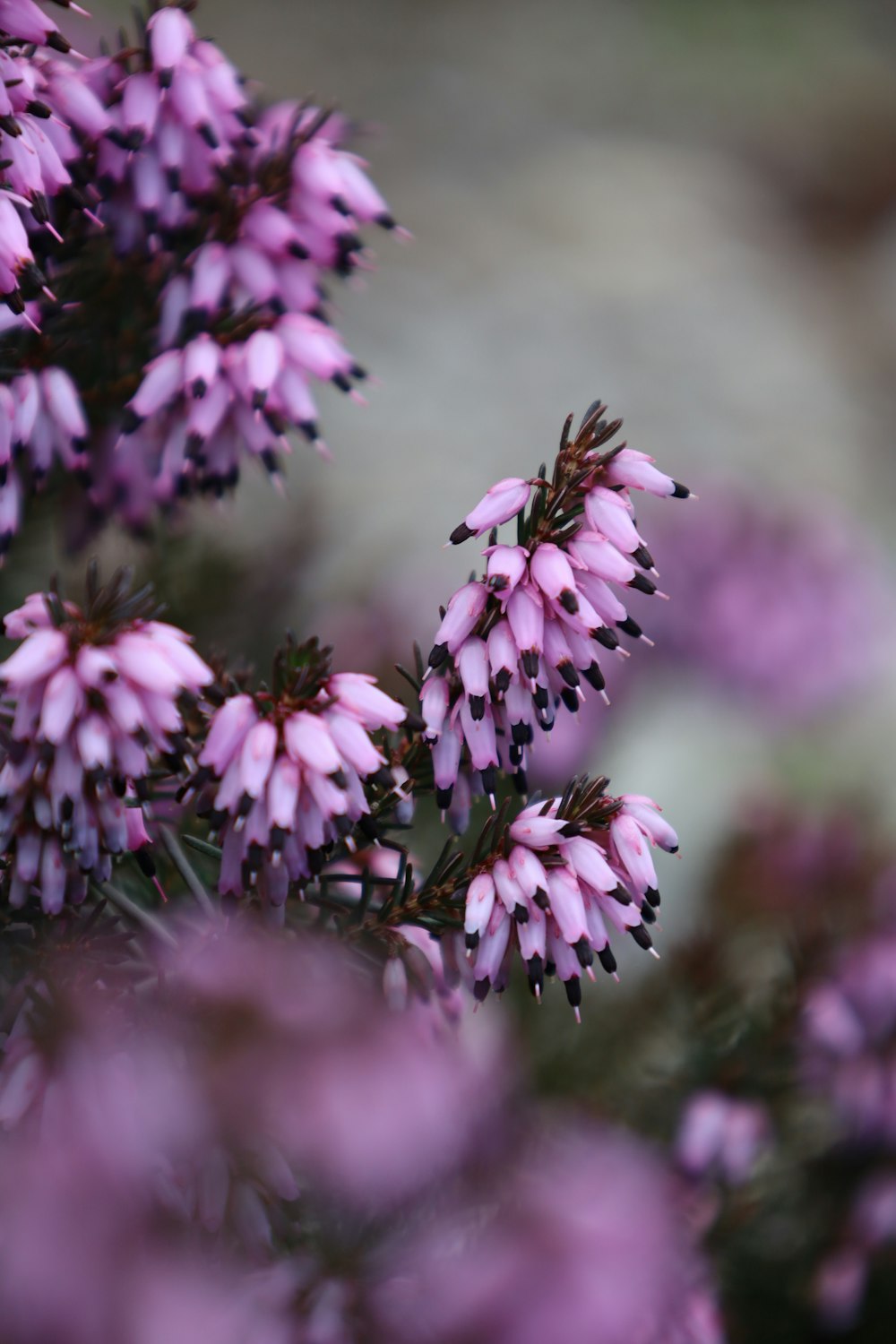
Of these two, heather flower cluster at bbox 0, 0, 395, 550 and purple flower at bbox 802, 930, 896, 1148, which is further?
purple flower at bbox 802, 930, 896, 1148

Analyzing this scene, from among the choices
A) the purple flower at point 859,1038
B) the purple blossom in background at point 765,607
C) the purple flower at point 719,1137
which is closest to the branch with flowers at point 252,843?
the purple flower at point 719,1137

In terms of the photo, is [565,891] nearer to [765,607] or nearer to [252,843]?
[252,843]

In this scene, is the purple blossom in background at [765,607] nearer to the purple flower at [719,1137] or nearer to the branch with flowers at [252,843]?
the purple flower at [719,1137]

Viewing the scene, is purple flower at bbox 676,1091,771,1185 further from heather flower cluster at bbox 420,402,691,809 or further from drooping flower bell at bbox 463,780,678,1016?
heather flower cluster at bbox 420,402,691,809

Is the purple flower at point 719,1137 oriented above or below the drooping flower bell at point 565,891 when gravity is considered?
below

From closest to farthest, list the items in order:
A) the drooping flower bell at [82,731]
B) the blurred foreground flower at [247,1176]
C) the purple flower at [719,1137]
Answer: the blurred foreground flower at [247,1176] < the drooping flower bell at [82,731] < the purple flower at [719,1137]

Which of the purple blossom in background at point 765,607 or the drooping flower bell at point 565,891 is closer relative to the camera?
the drooping flower bell at point 565,891

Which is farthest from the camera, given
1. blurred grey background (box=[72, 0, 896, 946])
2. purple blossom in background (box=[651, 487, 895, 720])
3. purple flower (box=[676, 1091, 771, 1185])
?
blurred grey background (box=[72, 0, 896, 946])

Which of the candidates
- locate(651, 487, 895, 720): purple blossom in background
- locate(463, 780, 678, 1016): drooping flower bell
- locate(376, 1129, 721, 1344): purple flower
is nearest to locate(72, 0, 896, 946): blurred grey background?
locate(651, 487, 895, 720): purple blossom in background
